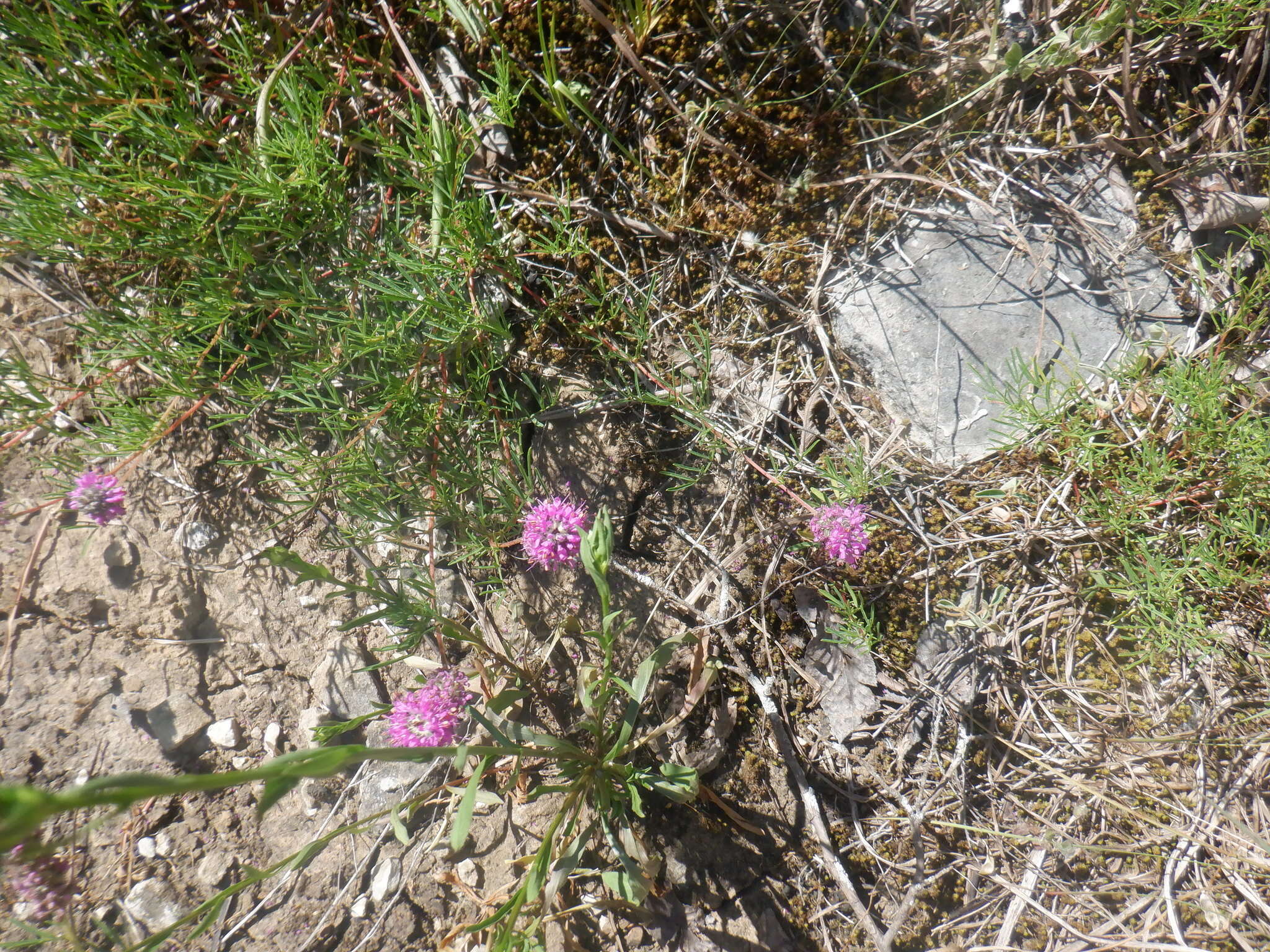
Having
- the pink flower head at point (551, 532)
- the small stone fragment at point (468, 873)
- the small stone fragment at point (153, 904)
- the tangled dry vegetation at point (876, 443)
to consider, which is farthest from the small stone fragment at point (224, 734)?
the pink flower head at point (551, 532)

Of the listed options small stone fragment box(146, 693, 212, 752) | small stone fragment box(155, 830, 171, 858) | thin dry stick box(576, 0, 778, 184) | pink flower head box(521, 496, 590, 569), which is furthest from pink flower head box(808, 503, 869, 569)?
small stone fragment box(155, 830, 171, 858)

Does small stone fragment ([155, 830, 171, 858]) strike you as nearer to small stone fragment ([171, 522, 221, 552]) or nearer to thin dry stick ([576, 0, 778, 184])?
small stone fragment ([171, 522, 221, 552])

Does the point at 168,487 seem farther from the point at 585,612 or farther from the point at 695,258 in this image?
the point at 695,258

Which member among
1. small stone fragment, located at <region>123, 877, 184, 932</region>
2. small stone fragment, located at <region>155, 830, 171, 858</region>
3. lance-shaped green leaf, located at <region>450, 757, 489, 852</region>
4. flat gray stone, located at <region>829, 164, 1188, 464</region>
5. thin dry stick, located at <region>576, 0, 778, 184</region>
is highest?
thin dry stick, located at <region>576, 0, 778, 184</region>

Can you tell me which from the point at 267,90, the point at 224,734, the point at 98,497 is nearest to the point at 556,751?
the point at 224,734

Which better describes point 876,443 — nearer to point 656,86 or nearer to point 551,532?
point 551,532

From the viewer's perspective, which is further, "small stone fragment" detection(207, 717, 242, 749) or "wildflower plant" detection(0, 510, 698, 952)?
"small stone fragment" detection(207, 717, 242, 749)
